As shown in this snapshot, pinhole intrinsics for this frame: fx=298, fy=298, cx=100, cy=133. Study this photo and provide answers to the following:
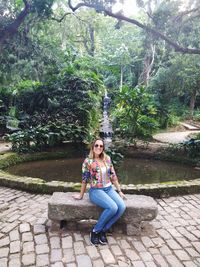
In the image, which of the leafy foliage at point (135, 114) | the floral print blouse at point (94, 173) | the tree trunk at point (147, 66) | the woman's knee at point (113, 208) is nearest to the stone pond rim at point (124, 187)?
the floral print blouse at point (94, 173)

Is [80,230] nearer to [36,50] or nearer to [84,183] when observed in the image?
[84,183]

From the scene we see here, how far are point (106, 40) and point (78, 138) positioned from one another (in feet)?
86.0

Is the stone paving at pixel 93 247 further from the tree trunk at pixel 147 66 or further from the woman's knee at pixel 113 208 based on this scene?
the tree trunk at pixel 147 66

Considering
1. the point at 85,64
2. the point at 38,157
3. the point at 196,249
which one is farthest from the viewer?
the point at 85,64

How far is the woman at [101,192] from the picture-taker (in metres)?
3.88

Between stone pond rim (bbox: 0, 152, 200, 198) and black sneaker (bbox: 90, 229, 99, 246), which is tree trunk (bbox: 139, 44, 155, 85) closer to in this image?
A: stone pond rim (bbox: 0, 152, 200, 198)

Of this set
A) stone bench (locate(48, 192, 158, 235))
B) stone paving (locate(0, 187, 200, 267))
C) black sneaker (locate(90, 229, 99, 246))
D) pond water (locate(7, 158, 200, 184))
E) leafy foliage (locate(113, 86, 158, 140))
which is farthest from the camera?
leafy foliage (locate(113, 86, 158, 140))

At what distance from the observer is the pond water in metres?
7.57

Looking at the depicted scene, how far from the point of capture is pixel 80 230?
13.8ft

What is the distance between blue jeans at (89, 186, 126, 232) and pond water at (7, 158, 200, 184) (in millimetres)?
3208

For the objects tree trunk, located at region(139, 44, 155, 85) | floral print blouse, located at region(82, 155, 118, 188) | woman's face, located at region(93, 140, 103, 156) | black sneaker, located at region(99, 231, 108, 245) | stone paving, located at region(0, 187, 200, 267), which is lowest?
stone paving, located at region(0, 187, 200, 267)

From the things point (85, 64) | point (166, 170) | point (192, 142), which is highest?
point (85, 64)


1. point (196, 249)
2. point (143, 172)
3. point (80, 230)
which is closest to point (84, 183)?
point (80, 230)

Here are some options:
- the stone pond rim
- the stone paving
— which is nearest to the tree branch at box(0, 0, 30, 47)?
the stone pond rim
